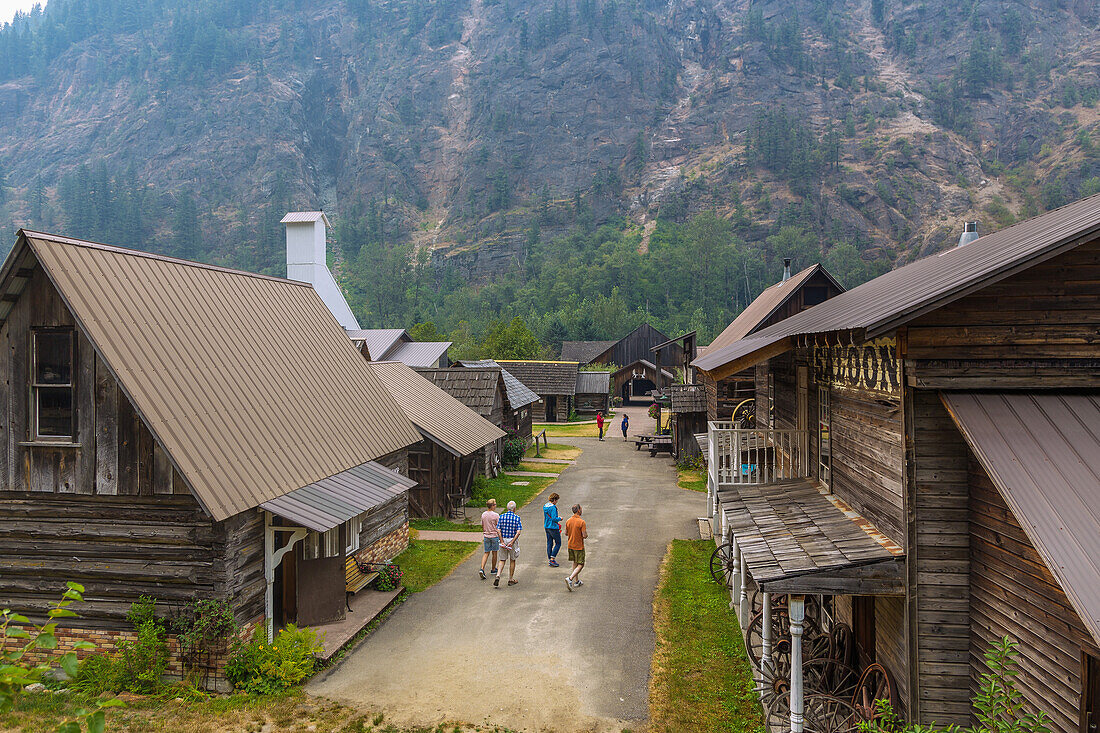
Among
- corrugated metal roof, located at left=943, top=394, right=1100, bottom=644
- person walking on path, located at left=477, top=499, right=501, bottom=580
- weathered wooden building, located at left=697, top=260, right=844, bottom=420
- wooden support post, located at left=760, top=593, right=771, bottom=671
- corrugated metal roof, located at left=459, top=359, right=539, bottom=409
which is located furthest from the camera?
corrugated metal roof, located at left=459, top=359, right=539, bottom=409

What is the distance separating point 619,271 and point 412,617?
9961 cm

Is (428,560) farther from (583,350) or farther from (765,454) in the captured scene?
(583,350)

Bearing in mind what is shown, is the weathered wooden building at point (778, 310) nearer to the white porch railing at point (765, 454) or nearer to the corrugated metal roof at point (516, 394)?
the white porch railing at point (765, 454)

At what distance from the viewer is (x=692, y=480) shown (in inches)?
1097

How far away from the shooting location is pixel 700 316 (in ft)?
317

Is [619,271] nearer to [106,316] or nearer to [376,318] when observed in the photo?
[376,318]

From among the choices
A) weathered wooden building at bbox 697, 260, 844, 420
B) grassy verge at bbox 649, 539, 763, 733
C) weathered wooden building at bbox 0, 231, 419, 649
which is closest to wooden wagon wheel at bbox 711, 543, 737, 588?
grassy verge at bbox 649, 539, 763, 733

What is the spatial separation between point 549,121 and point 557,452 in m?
121

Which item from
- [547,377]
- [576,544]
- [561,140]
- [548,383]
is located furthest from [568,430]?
[561,140]

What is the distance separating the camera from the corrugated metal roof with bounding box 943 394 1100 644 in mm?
5414

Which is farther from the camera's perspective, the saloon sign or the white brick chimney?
the white brick chimney

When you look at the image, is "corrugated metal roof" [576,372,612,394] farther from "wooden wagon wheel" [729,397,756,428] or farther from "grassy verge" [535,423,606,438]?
"wooden wagon wheel" [729,397,756,428]

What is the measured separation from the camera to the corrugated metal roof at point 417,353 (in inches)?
1596

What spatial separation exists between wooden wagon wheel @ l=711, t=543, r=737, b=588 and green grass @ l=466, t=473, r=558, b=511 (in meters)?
8.26
